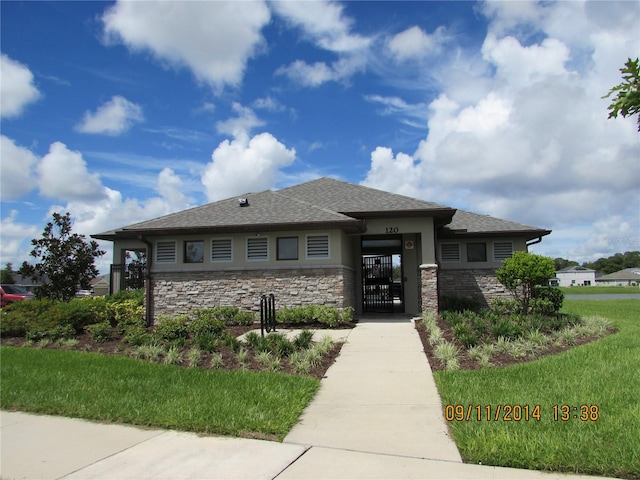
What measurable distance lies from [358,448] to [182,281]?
38.4 ft

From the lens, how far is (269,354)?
851cm

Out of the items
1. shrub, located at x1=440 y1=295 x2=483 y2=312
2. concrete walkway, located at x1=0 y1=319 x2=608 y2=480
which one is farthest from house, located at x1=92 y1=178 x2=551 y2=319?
concrete walkway, located at x1=0 y1=319 x2=608 y2=480

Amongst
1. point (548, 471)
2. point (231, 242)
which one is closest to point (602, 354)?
point (548, 471)

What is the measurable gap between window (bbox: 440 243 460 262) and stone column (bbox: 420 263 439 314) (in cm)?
361

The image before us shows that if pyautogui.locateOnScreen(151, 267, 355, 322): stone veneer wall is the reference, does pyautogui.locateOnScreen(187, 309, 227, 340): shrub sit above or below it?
below

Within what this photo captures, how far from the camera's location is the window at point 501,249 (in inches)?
701

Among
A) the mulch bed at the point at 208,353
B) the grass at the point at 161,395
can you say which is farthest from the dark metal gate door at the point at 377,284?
the grass at the point at 161,395

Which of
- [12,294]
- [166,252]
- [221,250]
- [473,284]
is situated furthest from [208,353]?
[12,294]

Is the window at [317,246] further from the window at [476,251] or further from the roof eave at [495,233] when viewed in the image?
the window at [476,251]

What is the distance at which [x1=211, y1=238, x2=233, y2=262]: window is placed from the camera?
15.1 metres

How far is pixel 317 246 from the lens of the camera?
573 inches

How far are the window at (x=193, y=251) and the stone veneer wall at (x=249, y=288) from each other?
0.50 meters

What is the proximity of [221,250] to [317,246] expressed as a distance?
323 cm

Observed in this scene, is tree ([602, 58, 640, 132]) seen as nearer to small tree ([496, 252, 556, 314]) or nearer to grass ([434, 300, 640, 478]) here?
grass ([434, 300, 640, 478])
